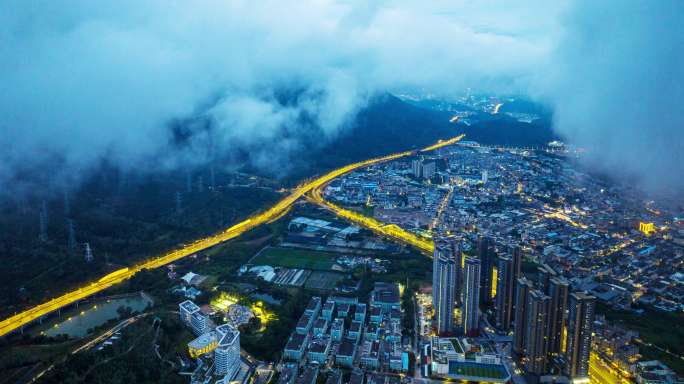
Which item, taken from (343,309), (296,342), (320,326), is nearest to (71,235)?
(296,342)

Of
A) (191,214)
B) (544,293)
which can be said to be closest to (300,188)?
(191,214)

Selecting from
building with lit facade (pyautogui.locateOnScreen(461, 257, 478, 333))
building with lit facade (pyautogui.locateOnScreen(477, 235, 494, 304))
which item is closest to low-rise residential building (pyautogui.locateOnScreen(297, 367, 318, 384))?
building with lit facade (pyautogui.locateOnScreen(461, 257, 478, 333))

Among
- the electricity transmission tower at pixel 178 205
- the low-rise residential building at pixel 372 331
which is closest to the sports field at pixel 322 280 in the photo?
the low-rise residential building at pixel 372 331

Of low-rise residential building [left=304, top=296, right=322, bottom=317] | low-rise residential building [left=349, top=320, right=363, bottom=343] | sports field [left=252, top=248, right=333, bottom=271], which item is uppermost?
sports field [left=252, top=248, right=333, bottom=271]

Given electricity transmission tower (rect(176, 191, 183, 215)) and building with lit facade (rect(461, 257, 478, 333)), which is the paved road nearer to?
building with lit facade (rect(461, 257, 478, 333))

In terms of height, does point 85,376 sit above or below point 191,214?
below

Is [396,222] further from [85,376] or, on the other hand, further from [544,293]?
[85,376]
